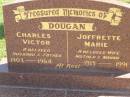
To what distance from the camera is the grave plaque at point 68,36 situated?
532cm

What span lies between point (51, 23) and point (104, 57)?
31.0 inches

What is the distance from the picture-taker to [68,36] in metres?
5.46

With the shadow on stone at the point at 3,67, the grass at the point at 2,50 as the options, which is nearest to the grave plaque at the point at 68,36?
the shadow on stone at the point at 3,67

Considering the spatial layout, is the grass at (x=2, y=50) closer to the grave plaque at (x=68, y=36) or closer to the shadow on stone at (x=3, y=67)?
the shadow on stone at (x=3, y=67)

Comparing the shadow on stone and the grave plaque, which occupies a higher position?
the grave plaque

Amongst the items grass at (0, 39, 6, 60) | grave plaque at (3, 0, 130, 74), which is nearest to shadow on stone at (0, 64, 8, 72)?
grave plaque at (3, 0, 130, 74)

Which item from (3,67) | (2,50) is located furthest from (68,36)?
(2,50)

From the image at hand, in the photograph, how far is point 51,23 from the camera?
5.44 meters

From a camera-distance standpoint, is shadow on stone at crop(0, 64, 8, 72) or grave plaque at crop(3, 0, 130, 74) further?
shadow on stone at crop(0, 64, 8, 72)

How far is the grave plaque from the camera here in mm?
5316

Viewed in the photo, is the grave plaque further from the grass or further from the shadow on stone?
the grass

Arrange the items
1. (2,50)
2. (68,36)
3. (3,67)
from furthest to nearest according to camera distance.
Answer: (2,50), (3,67), (68,36)

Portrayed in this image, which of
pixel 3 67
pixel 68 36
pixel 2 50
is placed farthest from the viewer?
pixel 2 50

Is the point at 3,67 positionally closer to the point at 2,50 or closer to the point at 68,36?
the point at 68,36
